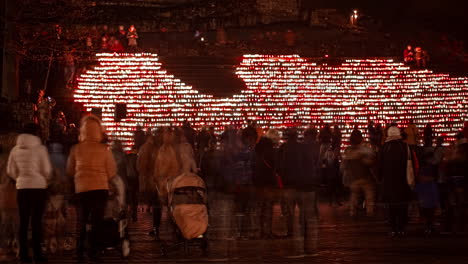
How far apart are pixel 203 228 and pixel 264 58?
78.4ft

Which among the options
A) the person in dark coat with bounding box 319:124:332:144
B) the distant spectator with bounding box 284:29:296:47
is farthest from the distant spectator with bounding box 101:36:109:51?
the person in dark coat with bounding box 319:124:332:144

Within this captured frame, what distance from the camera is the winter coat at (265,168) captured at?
14586mm

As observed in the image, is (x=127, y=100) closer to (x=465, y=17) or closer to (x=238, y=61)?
(x=238, y=61)

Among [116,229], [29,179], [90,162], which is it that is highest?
[90,162]

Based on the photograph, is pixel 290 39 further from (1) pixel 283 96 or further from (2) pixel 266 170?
(2) pixel 266 170

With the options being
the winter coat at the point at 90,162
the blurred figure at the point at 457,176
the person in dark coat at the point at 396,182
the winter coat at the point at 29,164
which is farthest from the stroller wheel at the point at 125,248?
the blurred figure at the point at 457,176

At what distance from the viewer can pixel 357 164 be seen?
1698 centimetres

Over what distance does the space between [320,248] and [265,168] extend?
1.86 metres

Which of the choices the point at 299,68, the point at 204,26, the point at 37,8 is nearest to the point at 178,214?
the point at 37,8

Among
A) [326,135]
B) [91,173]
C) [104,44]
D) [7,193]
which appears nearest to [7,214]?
[7,193]

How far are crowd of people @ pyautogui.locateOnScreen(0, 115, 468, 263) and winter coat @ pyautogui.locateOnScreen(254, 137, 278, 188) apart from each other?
2cm

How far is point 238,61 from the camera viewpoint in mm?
36750

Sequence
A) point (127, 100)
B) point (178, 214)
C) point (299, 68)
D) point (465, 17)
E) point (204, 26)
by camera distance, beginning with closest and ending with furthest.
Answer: point (178, 214), point (127, 100), point (299, 68), point (204, 26), point (465, 17)

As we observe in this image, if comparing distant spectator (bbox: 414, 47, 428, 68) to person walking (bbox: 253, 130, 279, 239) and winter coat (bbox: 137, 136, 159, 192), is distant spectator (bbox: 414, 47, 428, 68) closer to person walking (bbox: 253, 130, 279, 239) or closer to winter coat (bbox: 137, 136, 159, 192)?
person walking (bbox: 253, 130, 279, 239)
